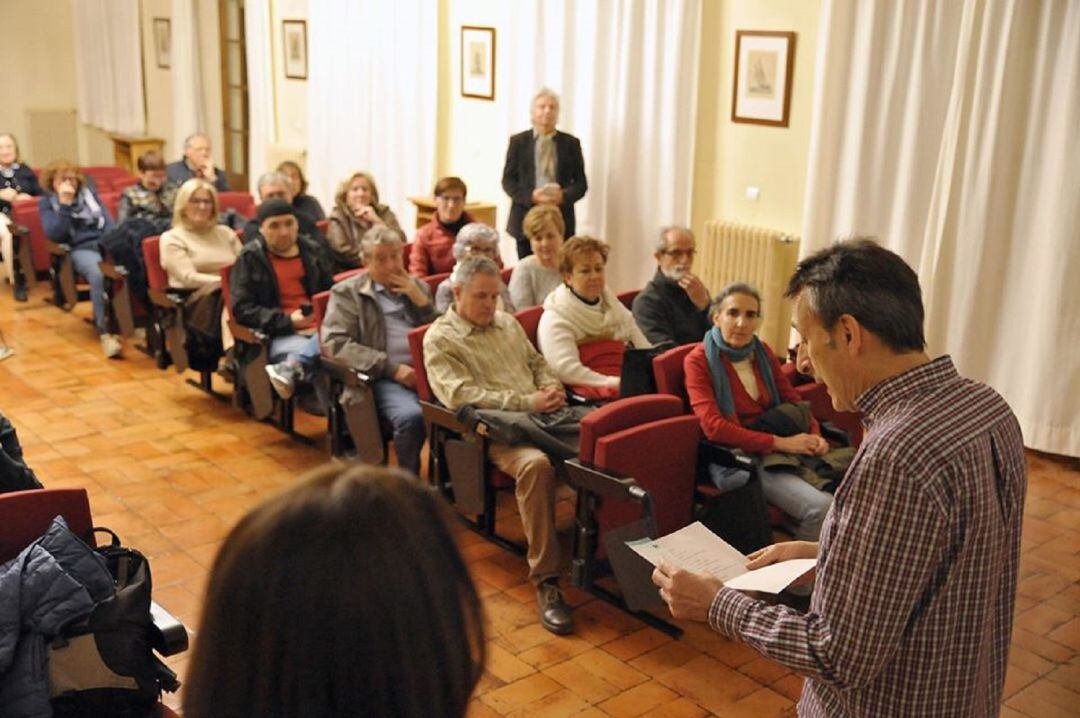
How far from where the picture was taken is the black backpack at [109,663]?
103 inches

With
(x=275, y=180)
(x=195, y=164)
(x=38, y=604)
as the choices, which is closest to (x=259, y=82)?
(x=195, y=164)

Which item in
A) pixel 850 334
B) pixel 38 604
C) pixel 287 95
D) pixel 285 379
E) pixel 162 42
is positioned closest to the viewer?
pixel 850 334

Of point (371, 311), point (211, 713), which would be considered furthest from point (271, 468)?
point (211, 713)

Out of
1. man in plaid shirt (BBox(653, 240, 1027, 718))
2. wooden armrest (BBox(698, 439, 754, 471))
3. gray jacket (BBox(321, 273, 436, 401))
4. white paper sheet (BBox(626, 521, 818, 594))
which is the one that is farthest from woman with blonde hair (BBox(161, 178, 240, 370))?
man in plaid shirt (BBox(653, 240, 1027, 718))

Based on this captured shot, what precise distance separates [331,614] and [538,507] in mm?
3234

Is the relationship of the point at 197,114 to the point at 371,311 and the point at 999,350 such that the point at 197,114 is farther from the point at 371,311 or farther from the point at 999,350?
the point at 999,350

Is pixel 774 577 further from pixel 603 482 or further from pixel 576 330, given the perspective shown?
pixel 576 330

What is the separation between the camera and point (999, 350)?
228 inches

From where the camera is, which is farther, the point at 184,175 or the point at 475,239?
the point at 184,175

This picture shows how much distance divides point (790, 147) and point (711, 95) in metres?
0.70

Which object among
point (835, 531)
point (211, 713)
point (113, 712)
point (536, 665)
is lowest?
point (536, 665)

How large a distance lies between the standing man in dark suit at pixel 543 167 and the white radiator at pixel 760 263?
0.94 m

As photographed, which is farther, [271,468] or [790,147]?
[790,147]

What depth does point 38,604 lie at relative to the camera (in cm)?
259
